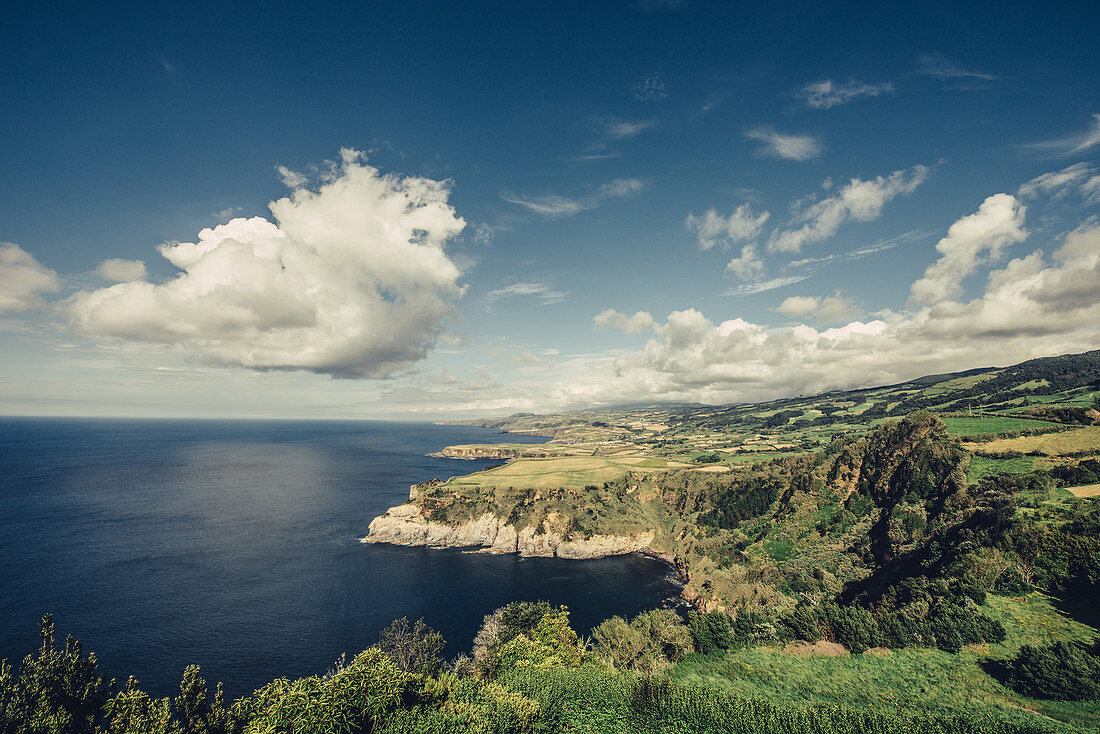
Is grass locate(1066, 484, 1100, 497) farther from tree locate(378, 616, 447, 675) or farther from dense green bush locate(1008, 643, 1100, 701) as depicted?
tree locate(378, 616, 447, 675)

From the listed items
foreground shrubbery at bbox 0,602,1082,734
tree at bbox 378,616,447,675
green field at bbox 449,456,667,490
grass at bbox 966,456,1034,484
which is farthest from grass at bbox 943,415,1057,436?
tree at bbox 378,616,447,675

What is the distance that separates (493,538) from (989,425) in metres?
147

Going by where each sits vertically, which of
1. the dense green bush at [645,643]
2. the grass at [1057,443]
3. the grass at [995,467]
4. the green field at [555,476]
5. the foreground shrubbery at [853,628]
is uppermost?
the grass at [1057,443]

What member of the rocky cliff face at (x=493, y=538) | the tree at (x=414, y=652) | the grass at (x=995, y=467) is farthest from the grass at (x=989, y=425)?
the tree at (x=414, y=652)

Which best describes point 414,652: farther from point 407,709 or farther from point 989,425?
point 989,425

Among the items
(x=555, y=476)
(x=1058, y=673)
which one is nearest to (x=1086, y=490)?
(x=1058, y=673)

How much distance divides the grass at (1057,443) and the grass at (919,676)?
171 ft

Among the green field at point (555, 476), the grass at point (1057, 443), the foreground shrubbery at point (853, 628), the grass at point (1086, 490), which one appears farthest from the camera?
the green field at point (555, 476)

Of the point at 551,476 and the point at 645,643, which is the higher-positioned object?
the point at 551,476

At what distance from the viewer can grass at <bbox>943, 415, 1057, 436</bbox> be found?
100 meters

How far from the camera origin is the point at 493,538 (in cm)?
13825

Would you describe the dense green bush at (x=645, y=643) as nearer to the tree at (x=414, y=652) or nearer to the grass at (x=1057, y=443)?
the tree at (x=414, y=652)

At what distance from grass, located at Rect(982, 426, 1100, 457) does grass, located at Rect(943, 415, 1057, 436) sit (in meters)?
11.2

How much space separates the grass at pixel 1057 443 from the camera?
75.8 meters
